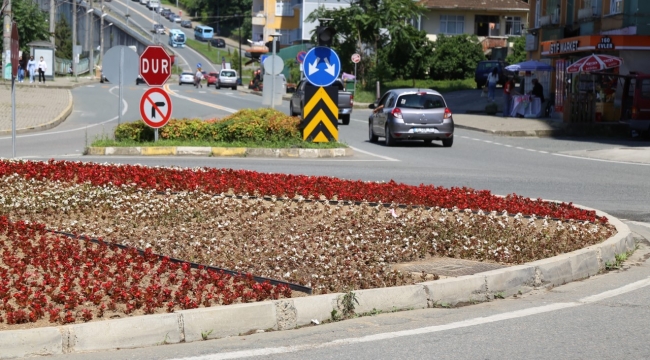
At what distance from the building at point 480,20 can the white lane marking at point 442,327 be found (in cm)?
6911

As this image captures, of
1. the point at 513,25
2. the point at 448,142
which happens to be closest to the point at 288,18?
the point at 513,25

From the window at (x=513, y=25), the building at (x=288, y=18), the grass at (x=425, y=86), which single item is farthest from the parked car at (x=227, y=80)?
the window at (x=513, y=25)

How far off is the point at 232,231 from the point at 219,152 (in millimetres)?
12853

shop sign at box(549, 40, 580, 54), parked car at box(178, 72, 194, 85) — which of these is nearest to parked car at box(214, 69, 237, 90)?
parked car at box(178, 72, 194, 85)

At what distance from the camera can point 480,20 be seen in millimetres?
78812

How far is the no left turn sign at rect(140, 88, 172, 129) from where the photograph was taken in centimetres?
2120

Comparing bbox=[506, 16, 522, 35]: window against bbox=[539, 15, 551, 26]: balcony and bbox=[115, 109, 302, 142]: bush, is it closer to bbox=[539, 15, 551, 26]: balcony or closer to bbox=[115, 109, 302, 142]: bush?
bbox=[539, 15, 551, 26]: balcony

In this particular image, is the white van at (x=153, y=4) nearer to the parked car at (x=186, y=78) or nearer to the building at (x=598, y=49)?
the parked car at (x=186, y=78)

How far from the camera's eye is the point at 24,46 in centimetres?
7131

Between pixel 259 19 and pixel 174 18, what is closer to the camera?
pixel 259 19

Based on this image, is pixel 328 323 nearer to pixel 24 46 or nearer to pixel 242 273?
pixel 242 273

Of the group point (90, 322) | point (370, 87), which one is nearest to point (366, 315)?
point (90, 322)

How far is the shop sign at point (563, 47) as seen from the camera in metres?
38.9

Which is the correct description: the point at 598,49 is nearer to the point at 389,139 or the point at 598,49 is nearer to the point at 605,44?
the point at 605,44
